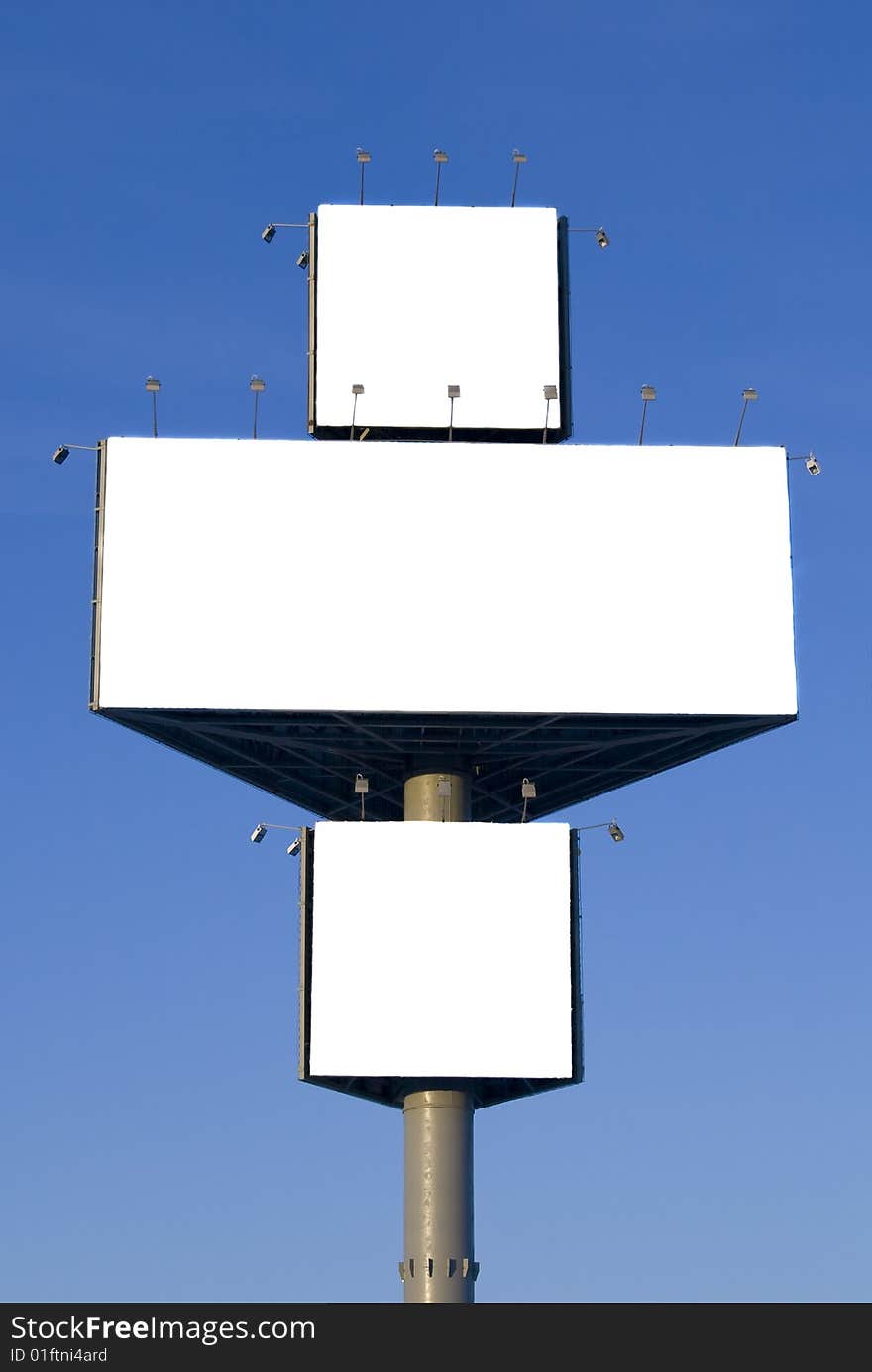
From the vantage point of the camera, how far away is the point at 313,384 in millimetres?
62500

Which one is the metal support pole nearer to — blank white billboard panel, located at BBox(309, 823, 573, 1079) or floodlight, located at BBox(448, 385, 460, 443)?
blank white billboard panel, located at BBox(309, 823, 573, 1079)

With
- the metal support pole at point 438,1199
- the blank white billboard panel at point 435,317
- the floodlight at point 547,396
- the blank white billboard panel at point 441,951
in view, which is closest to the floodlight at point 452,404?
the blank white billboard panel at point 435,317

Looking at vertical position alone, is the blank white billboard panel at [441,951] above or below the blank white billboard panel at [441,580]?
below

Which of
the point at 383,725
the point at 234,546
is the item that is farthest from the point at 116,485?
the point at 383,725

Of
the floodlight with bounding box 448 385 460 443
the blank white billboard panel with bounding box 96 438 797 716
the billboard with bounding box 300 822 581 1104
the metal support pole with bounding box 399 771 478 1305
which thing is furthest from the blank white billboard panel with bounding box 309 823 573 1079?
the floodlight with bounding box 448 385 460 443

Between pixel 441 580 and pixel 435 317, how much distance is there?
6.42 meters

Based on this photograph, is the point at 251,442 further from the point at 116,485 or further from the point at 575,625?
the point at 575,625

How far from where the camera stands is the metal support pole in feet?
191

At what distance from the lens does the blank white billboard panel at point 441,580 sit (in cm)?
5900

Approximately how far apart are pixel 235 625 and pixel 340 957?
278 inches

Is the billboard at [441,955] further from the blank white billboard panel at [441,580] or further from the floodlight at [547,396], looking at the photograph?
the floodlight at [547,396]

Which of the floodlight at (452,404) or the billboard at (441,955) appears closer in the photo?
the billboard at (441,955)

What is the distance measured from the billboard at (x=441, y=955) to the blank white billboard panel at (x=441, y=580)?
298 cm
